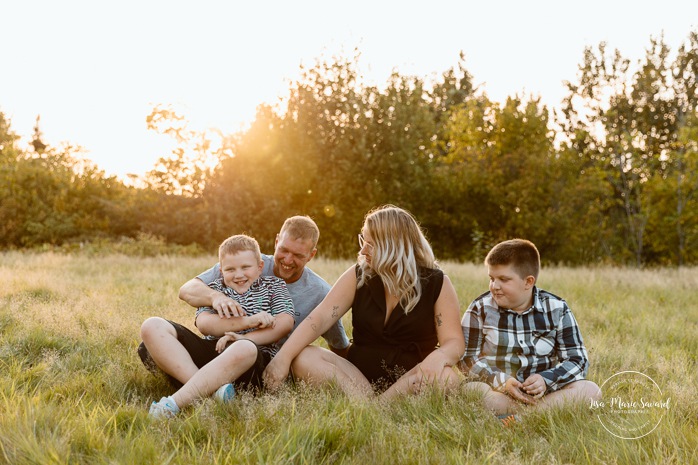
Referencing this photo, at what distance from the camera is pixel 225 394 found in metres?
3.62

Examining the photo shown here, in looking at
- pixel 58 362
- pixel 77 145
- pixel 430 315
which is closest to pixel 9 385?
pixel 58 362

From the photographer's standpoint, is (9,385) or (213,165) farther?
(213,165)

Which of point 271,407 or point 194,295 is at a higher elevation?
point 194,295

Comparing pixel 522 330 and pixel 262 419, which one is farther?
pixel 522 330

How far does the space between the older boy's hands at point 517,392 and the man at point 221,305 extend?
1416 millimetres

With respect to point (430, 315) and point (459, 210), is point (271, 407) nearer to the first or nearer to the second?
point (430, 315)

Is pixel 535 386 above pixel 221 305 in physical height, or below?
below

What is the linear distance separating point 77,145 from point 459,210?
17422 millimetres

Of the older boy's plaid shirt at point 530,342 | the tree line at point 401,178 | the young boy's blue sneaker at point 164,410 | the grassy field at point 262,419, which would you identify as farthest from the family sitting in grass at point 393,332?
the tree line at point 401,178

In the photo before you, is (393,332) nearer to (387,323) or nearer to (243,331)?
(387,323)

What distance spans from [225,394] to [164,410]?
38 centimetres

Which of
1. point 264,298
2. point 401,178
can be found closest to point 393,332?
point 264,298

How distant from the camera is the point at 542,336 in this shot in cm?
413

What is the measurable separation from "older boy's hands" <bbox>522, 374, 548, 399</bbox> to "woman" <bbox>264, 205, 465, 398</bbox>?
450 millimetres
